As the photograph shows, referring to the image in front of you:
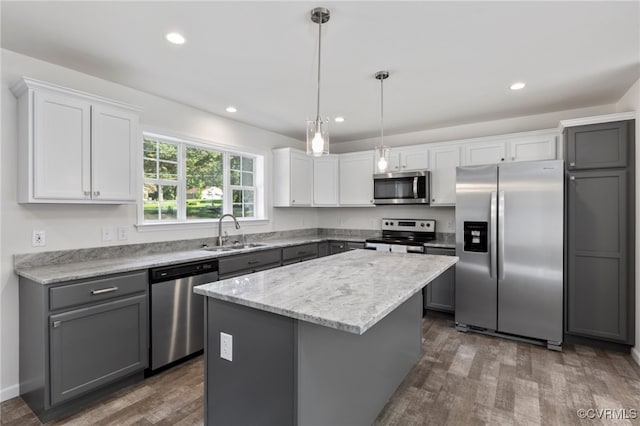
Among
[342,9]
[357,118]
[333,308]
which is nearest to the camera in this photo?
[333,308]

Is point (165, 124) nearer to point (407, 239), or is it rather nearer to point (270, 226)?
point (270, 226)

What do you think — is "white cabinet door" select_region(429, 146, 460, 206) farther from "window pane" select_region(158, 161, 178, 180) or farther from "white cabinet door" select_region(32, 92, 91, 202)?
"white cabinet door" select_region(32, 92, 91, 202)

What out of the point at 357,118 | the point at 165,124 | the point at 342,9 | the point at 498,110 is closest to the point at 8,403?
the point at 165,124

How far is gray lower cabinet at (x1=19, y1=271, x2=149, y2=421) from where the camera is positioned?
6.80 ft

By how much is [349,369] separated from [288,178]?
10.8 feet

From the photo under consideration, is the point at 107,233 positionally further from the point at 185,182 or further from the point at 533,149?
the point at 533,149

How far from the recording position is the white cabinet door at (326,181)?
16.9 ft

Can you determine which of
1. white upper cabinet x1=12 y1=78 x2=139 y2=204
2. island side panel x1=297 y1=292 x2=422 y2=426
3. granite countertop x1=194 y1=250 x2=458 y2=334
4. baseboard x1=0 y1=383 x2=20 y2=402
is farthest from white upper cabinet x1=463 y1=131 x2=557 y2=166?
baseboard x1=0 y1=383 x2=20 y2=402

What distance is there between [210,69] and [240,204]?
80.0 inches

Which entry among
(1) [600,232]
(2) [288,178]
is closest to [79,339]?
(2) [288,178]

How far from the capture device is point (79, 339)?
219 cm

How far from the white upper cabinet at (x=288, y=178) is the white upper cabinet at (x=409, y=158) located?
133 cm

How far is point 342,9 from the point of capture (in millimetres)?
1864

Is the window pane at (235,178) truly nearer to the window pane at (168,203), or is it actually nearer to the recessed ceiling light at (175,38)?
the window pane at (168,203)
